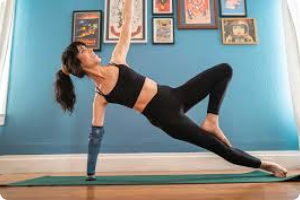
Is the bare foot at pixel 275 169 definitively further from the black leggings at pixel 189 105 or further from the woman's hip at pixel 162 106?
the woman's hip at pixel 162 106

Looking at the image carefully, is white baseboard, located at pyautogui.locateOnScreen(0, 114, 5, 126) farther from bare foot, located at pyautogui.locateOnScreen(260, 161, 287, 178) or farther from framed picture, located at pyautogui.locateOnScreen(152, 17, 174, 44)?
bare foot, located at pyautogui.locateOnScreen(260, 161, 287, 178)

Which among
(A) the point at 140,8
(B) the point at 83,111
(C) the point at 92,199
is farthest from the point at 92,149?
(A) the point at 140,8

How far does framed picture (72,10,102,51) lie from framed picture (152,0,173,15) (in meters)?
0.59

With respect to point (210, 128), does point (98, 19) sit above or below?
above

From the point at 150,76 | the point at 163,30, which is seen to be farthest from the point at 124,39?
the point at 163,30

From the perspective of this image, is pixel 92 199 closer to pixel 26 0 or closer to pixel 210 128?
pixel 210 128

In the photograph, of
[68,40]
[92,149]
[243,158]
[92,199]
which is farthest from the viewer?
[68,40]

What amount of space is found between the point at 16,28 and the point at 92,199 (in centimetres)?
247

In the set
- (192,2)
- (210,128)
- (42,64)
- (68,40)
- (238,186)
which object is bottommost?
(238,186)

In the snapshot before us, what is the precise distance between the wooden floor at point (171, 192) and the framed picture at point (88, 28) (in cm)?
174

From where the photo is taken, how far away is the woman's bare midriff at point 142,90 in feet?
6.04

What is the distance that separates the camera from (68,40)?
3018 mm

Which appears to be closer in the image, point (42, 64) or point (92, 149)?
point (92, 149)

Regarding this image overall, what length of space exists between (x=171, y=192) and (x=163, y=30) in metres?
2.00
